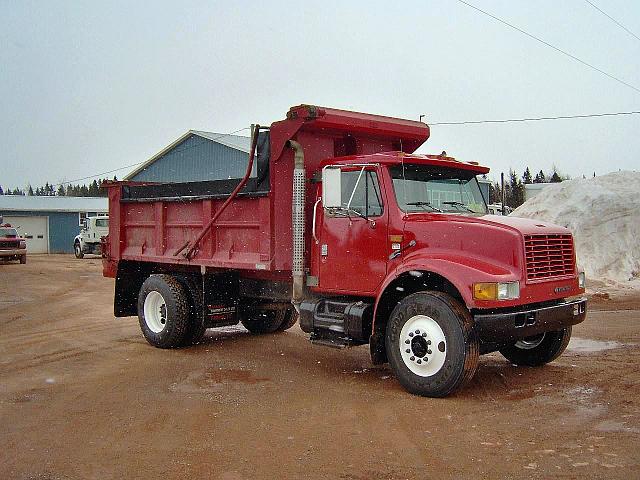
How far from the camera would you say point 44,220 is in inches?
1909

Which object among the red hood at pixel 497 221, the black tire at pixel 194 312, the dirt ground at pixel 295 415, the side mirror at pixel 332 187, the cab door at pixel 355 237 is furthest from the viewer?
the black tire at pixel 194 312

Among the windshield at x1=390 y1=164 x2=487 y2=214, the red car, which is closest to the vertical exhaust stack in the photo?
the windshield at x1=390 y1=164 x2=487 y2=214

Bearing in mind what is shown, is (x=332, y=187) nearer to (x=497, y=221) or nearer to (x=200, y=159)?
(x=497, y=221)

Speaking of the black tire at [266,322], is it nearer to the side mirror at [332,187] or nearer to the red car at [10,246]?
the side mirror at [332,187]

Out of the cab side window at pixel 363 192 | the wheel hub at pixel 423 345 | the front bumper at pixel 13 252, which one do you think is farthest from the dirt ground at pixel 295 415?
the front bumper at pixel 13 252

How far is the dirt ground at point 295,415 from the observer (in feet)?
16.9

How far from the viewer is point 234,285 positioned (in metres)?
10.5

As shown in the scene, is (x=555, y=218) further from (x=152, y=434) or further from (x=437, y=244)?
(x=152, y=434)

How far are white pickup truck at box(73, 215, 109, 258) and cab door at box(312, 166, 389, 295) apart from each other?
2939cm

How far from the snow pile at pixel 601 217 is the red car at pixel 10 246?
22.4 meters

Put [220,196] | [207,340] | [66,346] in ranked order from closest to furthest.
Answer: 1. [220,196]
2. [66,346]
3. [207,340]

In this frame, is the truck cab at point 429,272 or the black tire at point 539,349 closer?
the truck cab at point 429,272

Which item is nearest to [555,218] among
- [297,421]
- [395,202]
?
[395,202]

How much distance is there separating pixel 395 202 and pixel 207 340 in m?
4.82
